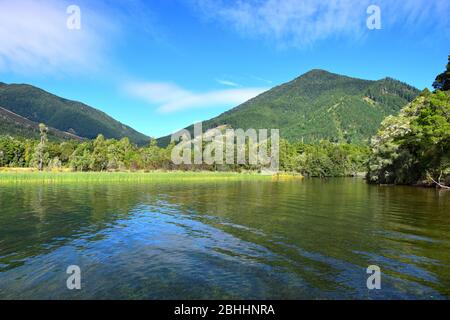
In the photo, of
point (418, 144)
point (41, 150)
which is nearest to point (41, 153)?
point (41, 150)

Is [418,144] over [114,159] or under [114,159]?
over

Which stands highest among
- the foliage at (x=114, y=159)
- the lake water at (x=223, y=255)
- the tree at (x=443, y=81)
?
the tree at (x=443, y=81)

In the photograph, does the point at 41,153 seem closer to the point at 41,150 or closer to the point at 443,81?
the point at 41,150

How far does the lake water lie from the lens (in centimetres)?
1172

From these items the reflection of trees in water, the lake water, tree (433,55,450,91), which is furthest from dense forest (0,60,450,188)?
the reflection of trees in water

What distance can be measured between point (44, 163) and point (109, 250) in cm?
15431

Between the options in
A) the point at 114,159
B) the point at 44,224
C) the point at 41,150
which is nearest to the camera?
the point at 44,224

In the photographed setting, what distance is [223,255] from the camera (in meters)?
16.2

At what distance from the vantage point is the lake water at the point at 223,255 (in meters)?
11.7

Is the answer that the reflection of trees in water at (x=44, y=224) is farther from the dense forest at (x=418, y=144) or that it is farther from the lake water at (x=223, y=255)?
the dense forest at (x=418, y=144)

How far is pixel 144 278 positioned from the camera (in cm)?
1287

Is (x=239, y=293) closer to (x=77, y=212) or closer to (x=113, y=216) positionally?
(x=113, y=216)

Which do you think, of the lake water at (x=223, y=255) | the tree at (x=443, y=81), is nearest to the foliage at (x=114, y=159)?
the tree at (x=443, y=81)

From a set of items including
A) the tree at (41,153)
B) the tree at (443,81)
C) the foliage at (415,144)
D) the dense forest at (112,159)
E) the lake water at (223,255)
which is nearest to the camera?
the lake water at (223,255)
